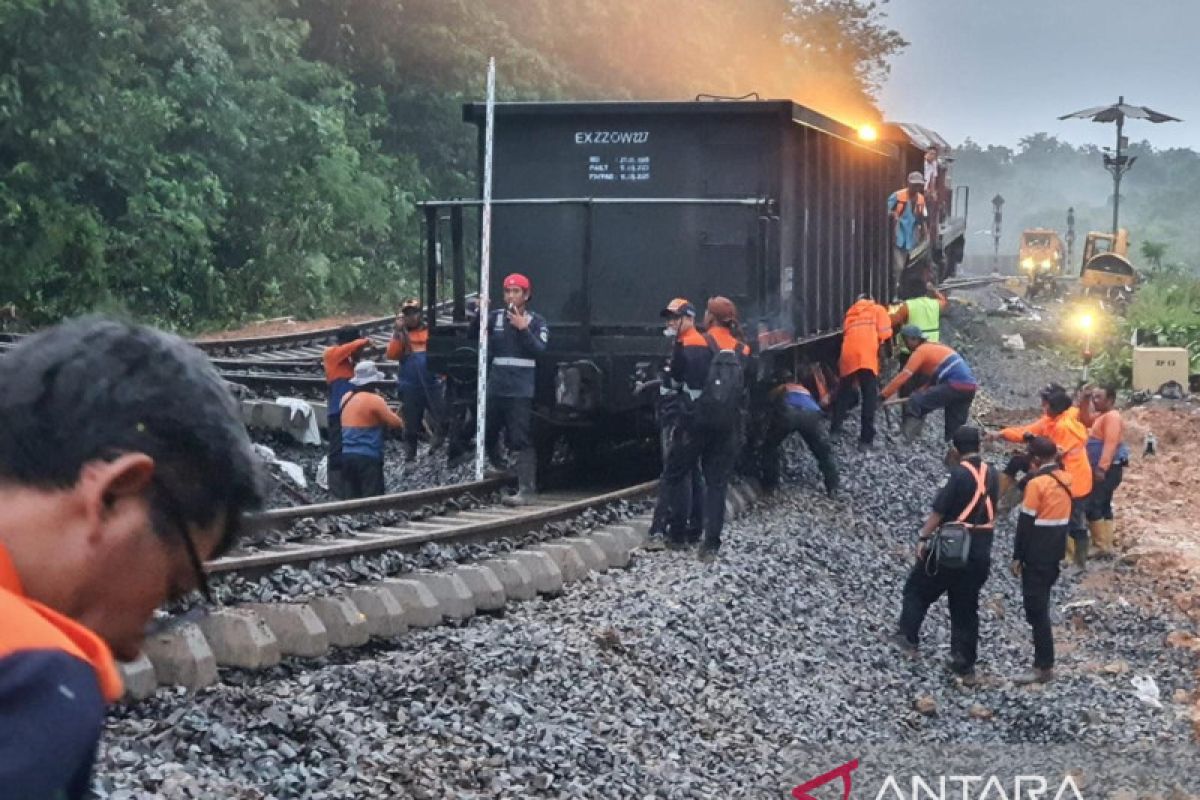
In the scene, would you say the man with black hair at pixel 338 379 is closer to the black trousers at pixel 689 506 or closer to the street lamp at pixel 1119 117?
the black trousers at pixel 689 506

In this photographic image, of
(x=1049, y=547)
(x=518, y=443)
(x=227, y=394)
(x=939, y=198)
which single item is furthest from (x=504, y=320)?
(x=939, y=198)

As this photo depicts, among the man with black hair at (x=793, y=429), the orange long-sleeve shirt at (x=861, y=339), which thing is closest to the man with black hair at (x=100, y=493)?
the man with black hair at (x=793, y=429)

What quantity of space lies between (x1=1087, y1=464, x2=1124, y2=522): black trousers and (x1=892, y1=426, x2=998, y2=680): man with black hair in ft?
16.3

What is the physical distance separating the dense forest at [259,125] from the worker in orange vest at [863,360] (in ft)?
24.1

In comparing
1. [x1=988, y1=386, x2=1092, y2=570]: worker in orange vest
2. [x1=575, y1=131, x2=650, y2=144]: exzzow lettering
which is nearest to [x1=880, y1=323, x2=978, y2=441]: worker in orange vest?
[x1=988, y1=386, x2=1092, y2=570]: worker in orange vest

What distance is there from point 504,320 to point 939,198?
16136mm

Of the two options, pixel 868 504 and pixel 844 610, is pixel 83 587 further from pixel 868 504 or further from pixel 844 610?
pixel 868 504

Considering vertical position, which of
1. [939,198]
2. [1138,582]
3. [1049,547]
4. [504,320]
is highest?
[939,198]

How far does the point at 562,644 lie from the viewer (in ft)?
26.7

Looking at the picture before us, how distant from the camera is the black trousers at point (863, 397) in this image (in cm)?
1638

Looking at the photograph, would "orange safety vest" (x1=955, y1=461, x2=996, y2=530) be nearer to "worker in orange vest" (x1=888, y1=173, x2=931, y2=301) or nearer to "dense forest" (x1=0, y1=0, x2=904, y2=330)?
"dense forest" (x1=0, y1=0, x2=904, y2=330)

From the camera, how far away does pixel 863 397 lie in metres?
16.5

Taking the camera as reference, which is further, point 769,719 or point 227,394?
point 769,719

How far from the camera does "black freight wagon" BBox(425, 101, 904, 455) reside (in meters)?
13.4
